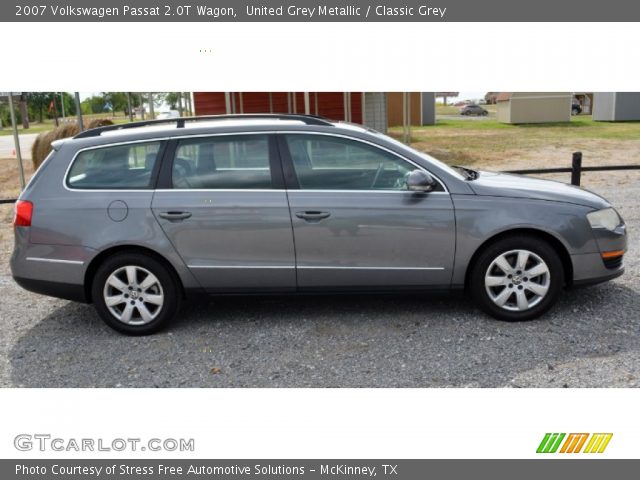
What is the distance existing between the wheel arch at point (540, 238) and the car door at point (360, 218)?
20 centimetres

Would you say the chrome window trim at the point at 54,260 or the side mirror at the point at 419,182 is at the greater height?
the side mirror at the point at 419,182

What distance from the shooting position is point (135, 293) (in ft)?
16.3

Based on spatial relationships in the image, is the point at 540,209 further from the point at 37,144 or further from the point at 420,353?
the point at 37,144

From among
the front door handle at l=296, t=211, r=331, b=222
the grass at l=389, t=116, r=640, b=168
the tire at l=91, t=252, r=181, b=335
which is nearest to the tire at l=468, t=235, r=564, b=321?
the front door handle at l=296, t=211, r=331, b=222

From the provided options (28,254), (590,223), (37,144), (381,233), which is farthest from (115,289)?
(37,144)

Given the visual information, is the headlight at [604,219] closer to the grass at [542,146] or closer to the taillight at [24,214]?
the taillight at [24,214]

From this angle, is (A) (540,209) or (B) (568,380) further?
(A) (540,209)

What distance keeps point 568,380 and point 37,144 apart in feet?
45.5

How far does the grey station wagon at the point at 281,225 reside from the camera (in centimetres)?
486

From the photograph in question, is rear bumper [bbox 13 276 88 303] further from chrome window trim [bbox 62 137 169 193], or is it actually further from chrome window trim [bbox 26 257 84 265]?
chrome window trim [bbox 62 137 169 193]

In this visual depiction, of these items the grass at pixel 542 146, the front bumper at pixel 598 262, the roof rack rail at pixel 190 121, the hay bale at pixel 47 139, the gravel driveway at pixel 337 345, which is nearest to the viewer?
the gravel driveway at pixel 337 345

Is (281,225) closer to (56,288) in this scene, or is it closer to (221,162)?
(221,162)

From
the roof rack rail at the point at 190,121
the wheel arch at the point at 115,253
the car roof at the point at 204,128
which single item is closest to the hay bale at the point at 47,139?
the roof rack rail at the point at 190,121

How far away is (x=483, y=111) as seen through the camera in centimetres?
5828
